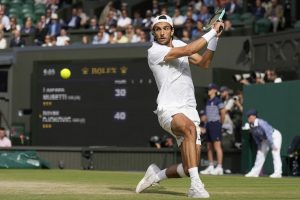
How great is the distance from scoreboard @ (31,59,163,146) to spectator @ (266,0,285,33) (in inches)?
140

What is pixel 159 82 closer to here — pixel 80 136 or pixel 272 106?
pixel 272 106

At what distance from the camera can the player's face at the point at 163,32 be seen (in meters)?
9.39

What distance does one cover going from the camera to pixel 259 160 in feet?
59.1

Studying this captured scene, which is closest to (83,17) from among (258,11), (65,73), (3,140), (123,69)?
(65,73)

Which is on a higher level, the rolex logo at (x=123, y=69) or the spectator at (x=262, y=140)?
the rolex logo at (x=123, y=69)

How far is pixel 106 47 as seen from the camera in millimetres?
23953

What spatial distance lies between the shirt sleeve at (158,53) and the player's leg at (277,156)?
8482 millimetres

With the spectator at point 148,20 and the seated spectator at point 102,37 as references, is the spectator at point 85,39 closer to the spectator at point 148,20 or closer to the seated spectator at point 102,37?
the seated spectator at point 102,37

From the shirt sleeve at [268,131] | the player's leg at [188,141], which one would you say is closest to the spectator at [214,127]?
the shirt sleeve at [268,131]

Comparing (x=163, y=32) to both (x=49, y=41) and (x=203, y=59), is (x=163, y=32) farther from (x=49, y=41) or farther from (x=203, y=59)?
(x=49, y=41)

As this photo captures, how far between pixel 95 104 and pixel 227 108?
11.8 feet

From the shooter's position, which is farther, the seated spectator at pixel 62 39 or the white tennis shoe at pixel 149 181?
the seated spectator at pixel 62 39

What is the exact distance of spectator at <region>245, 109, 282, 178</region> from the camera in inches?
697

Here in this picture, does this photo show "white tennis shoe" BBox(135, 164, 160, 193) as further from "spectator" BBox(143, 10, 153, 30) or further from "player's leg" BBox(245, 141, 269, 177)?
"spectator" BBox(143, 10, 153, 30)
